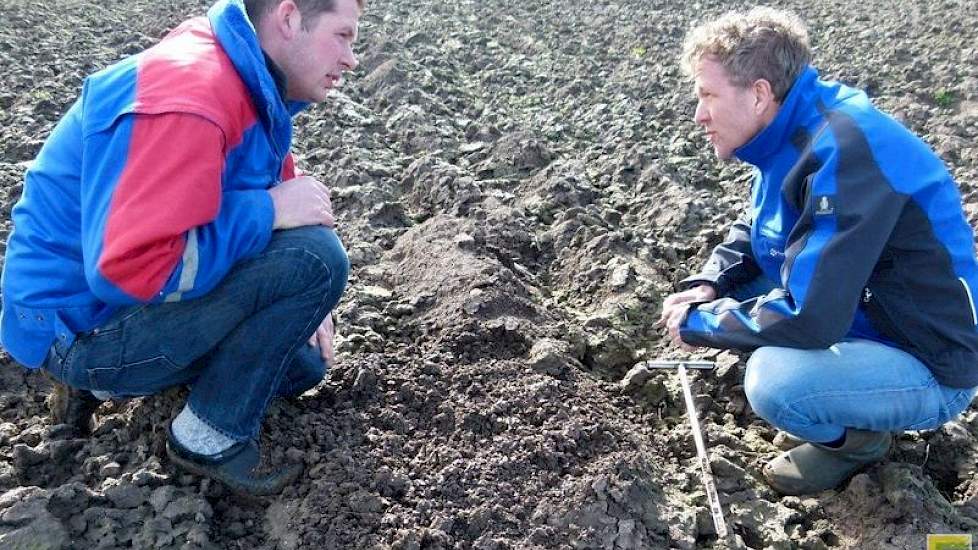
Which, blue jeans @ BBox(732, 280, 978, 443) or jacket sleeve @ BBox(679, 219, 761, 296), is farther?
jacket sleeve @ BBox(679, 219, 761, 296)

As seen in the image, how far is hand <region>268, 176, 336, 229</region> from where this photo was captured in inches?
94.3

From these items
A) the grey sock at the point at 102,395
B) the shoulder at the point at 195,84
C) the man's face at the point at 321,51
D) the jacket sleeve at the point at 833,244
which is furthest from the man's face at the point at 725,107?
the grey sock at the point at 102,395

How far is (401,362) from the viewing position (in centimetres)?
311

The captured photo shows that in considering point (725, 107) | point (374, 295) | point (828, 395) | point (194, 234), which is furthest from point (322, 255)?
point (828, 395)

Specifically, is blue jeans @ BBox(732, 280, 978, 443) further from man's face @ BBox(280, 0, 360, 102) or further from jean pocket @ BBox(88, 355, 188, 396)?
jean pocket @ BBox(88, 355, 188, 396)

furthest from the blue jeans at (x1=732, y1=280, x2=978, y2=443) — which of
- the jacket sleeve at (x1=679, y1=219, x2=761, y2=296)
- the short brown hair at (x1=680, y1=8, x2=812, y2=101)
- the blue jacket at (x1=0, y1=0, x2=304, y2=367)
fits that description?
the blue jacket at (x1=0, y1=0, x2=304, y2=367)

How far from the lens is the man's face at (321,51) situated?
2371 mm

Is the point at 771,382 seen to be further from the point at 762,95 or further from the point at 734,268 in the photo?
the point at 762,95

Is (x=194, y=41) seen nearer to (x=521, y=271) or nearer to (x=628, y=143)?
(x=521, y=271)

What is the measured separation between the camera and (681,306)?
2.80 m

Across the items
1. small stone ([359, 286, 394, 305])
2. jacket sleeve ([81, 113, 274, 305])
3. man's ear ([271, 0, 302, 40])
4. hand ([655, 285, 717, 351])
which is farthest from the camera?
small stone ([359, 286, 394, 305])

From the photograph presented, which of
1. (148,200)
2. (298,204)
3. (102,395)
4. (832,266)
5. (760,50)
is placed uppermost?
(760,50)

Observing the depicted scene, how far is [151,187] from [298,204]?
0.48 m

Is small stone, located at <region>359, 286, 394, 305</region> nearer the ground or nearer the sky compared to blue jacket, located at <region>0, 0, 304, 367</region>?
nearer the ground
